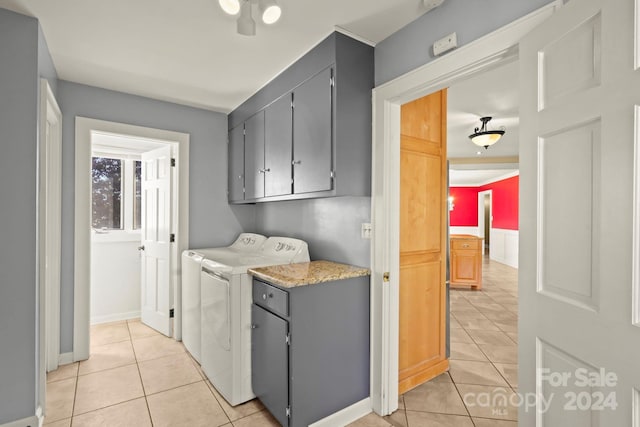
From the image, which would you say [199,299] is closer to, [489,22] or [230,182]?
[230,182]

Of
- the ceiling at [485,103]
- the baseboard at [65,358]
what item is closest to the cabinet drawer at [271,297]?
the ceiling at [485,103]

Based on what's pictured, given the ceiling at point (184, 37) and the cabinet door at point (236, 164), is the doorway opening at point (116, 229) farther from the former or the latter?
the ceiling at point (184, 37)

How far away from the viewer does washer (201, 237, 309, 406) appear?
2104 millimetres

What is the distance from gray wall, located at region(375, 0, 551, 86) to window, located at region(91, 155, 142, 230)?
349cm

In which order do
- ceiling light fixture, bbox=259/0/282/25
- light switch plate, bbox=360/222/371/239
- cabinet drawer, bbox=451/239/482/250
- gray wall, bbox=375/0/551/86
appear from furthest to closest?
cabinet drawer, bbox=451/239/482/250, light switch plate, bbox=360/222/371/239, ceiling light fixture, bbox=259/0/282/25, gray wall, bbox=375/0/551/86

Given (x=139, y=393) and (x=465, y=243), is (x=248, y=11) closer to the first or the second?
(x=139, y=393)

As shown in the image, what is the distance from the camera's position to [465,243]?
530 cm

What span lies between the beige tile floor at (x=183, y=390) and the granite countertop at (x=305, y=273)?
0.92 meters

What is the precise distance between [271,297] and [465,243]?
431cm

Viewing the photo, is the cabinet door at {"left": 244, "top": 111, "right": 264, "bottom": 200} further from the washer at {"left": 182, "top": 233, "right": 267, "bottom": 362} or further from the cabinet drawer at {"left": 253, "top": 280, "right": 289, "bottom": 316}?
the cabinet drawer at {"left": 253, "top": 280, "right": 289, "bottom": 316}

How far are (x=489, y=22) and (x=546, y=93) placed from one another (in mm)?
545

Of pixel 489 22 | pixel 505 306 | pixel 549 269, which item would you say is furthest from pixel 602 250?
pixel 505 306

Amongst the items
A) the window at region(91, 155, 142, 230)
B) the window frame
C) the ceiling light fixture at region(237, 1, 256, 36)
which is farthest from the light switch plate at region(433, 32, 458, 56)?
the window at region(91, 155, 142, 230)

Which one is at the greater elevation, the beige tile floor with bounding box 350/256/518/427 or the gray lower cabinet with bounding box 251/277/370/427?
the gray lower cabinet with bounding box 251/277/370/427
